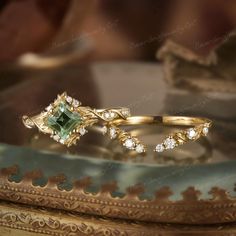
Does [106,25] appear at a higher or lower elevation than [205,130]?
higher

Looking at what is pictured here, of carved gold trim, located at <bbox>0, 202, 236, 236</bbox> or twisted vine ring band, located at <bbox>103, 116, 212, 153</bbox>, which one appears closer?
carved gold trim, located at <bbox>0, 202, 236, 236</bbox>

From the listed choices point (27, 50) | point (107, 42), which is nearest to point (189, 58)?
point (107, 42)

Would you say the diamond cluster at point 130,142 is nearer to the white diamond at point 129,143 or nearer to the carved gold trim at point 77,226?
the white diamond at point 129,143

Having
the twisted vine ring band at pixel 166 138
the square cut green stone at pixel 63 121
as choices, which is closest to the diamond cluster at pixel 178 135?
the twisted vine ring band at pixel 166 138

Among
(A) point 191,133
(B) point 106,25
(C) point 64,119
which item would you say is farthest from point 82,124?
(B) point 106,25

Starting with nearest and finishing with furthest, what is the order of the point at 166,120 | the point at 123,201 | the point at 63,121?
the point at 123,201 → the point at 63,121 → the point at 166,120

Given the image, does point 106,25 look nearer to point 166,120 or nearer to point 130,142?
point 166,120

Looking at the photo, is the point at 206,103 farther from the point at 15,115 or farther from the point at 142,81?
the point at 15,115

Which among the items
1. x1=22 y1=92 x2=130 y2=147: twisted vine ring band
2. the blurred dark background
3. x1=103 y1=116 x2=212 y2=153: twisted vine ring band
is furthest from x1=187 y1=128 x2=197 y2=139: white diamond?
the blurred dark background

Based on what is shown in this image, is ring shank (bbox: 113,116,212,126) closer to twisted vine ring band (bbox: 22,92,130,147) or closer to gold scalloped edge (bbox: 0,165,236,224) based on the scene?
twisted vine ring band (bbox: 22,92,130,147)
